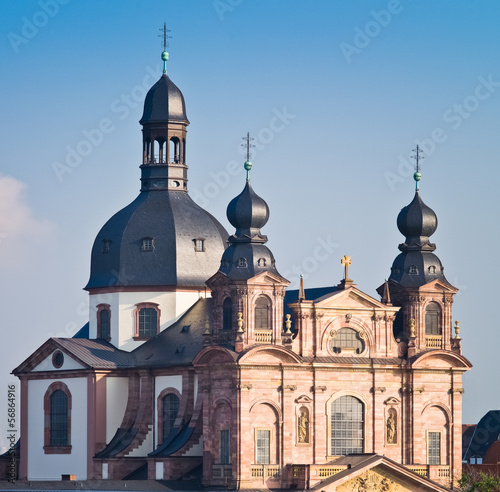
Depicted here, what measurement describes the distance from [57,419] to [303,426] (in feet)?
59.9

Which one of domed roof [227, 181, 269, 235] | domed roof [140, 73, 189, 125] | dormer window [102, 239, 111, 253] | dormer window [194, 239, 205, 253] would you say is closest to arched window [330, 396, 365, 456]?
domed roof [227, 181, 269, 235]

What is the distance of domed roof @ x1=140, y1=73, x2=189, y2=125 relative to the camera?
122 meters

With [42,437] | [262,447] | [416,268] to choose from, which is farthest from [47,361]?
[416,268]

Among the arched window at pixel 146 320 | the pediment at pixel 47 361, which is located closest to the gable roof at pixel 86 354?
Result: the pediment at pixel 47 361

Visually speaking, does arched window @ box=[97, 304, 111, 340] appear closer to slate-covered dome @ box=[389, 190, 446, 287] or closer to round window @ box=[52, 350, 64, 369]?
round window @ box=[52, 350, 64, 369]

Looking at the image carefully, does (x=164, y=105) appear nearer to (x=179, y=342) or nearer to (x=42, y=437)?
(x=179, y=342)

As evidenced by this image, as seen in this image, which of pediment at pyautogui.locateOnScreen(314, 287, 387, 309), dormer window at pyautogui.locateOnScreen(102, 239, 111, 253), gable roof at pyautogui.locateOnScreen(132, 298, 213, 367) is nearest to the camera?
pediment at pyautogui.locateOnScreen(314, 287, 387, 309)

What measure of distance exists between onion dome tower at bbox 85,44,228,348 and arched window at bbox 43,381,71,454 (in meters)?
5.86

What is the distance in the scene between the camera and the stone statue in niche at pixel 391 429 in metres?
111

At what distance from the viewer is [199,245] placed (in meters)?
120

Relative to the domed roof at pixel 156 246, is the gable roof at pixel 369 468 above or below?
below

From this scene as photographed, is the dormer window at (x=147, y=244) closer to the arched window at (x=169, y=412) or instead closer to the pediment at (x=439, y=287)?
the arched window at (x=169, y=412)

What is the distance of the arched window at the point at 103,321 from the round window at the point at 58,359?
377cm

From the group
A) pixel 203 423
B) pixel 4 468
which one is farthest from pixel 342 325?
pixel 4 468
